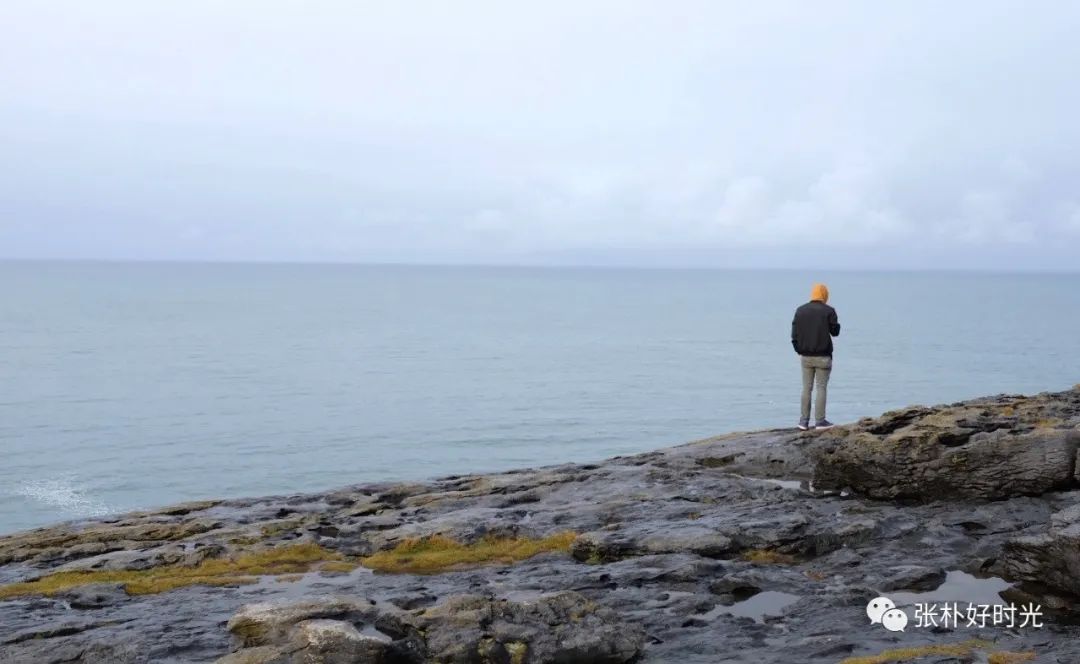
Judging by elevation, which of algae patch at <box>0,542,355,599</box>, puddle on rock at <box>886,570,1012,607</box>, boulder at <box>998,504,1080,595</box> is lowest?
algae patch at <box>0,542,355,599</box>

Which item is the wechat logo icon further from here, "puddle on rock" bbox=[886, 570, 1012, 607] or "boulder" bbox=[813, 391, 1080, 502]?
"boulder" bbox=[813, 391, 1080, 502]

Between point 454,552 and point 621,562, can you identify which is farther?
point 454,552

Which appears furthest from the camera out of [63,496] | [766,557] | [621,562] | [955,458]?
[63,496]

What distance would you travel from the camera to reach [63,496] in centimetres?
5947

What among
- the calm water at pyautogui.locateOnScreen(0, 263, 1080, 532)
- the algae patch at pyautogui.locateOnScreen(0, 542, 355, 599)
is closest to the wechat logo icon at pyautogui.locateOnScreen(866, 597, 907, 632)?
the algae patch at pyautogui.locateOnScreen(0, 542, 355, 599)

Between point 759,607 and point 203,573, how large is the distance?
12.3 metres

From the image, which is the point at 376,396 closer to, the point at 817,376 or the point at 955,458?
the point at 817,376

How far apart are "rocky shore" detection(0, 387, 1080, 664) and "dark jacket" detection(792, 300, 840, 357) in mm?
2808

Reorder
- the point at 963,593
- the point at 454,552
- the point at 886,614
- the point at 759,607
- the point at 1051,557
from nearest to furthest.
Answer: the point at 886,614 < the point at 1051,557 < the point at 963,593 < the point at 759,607 < the point at 454,552

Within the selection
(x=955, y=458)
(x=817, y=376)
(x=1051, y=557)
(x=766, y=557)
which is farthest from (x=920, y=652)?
(x=817, y=376)

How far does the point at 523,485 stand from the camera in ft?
91.5

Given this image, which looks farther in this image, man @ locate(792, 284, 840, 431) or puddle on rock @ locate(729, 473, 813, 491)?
man @ locate(792, 284, 840, 431)

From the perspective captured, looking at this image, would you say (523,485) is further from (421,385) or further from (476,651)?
(421,385)

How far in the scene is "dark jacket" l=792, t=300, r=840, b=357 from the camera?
2898 cm
